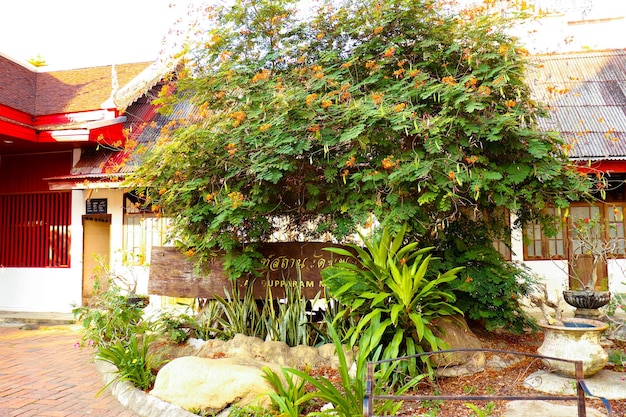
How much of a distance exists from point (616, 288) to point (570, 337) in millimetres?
5822

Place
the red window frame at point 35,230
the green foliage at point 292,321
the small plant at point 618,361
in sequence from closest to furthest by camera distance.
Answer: the small plant at point 618,361
the green foliage at point 292,321
the red window frame at point 35,230

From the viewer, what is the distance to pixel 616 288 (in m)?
9.17

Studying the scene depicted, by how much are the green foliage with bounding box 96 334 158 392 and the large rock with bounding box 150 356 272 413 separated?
1.20 ft

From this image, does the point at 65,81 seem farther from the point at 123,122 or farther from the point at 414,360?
the point at 414,360

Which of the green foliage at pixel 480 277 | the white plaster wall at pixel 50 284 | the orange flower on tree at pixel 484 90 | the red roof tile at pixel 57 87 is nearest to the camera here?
the orange flower on tree at pixel 484 90

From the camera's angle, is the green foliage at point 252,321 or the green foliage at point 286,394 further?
the green foliage at point 252,321

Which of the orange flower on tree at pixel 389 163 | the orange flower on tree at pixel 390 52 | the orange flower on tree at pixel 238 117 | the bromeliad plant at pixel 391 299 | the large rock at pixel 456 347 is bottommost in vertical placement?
the large rock at pixel 456 347

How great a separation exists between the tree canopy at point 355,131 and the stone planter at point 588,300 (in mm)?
2333

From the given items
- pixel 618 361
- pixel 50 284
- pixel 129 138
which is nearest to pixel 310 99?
pixel 618 361

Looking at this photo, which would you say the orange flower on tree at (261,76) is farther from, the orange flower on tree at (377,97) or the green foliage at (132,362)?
the green foliage at (132,362)

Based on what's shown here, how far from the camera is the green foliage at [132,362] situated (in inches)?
182

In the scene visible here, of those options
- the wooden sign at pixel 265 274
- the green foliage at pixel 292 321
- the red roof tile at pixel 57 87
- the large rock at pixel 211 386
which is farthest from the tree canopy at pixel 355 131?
the red roof tile at pixel 57 87

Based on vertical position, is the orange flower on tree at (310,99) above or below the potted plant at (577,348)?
above

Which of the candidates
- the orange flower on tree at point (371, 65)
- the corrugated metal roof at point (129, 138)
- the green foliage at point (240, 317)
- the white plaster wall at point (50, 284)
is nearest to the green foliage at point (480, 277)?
the orange flower on tree at point (371, 65)
